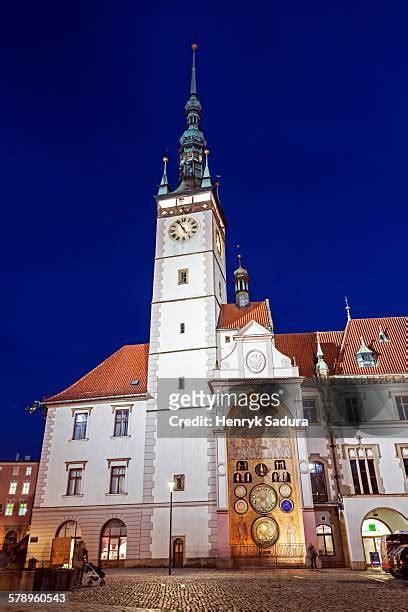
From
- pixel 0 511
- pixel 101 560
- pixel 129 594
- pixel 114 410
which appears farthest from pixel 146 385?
pixel 0 511

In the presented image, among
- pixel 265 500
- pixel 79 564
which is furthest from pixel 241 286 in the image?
pixel 79 564

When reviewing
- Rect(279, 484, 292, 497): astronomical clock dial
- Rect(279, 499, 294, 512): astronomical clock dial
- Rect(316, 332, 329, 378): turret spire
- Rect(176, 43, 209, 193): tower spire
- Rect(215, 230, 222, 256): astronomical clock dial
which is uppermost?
Rect(176, 43, 209, 193): tower spire

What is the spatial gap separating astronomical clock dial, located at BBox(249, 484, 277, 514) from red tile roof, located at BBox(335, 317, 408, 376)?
865 centimetres

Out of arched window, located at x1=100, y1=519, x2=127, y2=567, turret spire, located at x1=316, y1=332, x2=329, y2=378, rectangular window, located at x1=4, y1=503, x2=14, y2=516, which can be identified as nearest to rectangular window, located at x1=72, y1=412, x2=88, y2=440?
arched window, located at x1=100, y1=519, x2=127, y2=567

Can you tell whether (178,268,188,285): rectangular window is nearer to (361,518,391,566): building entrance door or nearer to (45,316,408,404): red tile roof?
(45,316,408,404): red tile roof

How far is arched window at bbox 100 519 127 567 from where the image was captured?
2750 cm

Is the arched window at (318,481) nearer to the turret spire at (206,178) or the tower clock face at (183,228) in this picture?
the tower clock face at (183,228)

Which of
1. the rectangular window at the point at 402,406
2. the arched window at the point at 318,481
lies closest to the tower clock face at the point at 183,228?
the rectangular window at the point at 402,406

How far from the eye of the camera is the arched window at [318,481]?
27.0 meters

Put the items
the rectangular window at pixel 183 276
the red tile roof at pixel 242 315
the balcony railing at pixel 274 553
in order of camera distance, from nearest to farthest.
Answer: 1. the balcony railing at pixel 274 553
2. the red tile roof at pixel 242 315
3. the rectangular window at pixel 183 276

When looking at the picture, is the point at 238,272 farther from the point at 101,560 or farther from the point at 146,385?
the point at 101,560

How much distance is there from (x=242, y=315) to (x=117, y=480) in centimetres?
1403

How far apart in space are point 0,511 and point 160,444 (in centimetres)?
5035

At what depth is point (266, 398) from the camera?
29109mm
